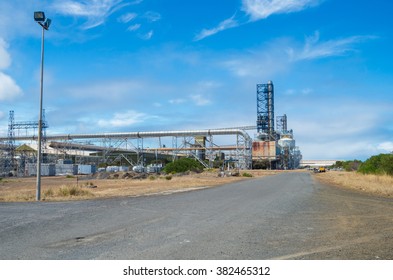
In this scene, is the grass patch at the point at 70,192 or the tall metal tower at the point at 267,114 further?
the tall metal tower at the point at 267,114

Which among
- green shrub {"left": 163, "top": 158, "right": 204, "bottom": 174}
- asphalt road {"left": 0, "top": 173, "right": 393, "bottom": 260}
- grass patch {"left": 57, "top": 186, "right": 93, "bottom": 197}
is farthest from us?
green shrub {"left": 163, "top": 158, "right": 204, "bottom": 174}

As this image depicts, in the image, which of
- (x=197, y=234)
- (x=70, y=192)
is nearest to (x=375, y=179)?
(x=70, y=192)

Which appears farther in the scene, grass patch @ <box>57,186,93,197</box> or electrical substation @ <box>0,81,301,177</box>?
electrical substation @ <box>0,81,301,177</box>

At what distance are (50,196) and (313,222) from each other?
1625 cm

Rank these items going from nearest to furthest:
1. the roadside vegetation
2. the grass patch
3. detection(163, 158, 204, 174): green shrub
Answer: the grass patch → the roadside vegetation → detection(163, 158, 204, 174): green shrub

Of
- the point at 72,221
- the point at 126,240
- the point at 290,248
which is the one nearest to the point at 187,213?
the point at 72,221

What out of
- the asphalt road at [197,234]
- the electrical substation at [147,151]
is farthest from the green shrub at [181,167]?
the asphalt road at [197,234]

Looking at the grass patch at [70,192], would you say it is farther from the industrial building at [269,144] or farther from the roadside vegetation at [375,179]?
the industrial building at [269,144]

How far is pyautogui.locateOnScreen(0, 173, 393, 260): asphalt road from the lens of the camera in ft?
23.5

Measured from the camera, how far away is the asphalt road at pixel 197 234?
23.5 feet

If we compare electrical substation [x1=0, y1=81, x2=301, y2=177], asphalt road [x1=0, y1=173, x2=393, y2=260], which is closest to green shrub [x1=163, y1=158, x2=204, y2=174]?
electrical substation [x1=0, y1=81, x2=301, y2=177]

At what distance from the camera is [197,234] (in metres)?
9.18

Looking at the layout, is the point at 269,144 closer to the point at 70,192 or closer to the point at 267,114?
the point at 267,114

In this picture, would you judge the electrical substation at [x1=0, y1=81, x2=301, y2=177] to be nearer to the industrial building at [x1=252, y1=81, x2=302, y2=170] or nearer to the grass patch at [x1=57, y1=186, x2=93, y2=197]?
the industrial building at [x1=252, y1=81, x2=302, y2=170]
